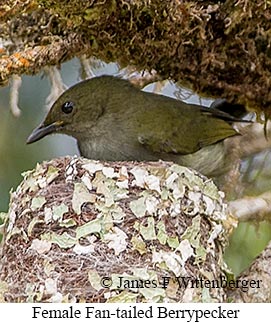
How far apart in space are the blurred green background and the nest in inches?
38.9

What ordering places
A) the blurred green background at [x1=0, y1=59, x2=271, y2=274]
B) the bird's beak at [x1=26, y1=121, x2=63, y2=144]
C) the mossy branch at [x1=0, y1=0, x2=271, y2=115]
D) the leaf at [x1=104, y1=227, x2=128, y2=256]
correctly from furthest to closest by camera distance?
the blurred green background at [x1=0, y1=59, x2=271, y2=274], the bird's beak at [x1=26, y1=121, x2=63, y2=144], the mossy branch at [x1=0, y1=0, x2=271, y2=115], the leaf at [x1=104, y1=227, x2=128, y2=256]

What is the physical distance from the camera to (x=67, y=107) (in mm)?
5148

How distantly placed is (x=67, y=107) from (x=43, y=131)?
6.7 inches

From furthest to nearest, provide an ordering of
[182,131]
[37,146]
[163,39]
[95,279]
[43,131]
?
[37,146]
[182,131]
[43,131]
[163,39]
[95,279]

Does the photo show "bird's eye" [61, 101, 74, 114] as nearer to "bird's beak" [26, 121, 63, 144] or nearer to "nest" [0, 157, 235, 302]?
"bird's beak" [26, 121, 63, 144]

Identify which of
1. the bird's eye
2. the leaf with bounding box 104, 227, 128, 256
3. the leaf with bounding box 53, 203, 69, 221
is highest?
the bird's eye

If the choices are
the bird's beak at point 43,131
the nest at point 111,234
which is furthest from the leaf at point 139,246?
the bird's beak at point 43,131

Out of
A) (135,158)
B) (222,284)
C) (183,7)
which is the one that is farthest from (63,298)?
(183,7)

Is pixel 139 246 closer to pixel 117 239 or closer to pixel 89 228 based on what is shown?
pixel 117 239

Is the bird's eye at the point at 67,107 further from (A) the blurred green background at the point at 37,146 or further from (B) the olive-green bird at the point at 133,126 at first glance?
(A) the blurred green background at the point at 37,146

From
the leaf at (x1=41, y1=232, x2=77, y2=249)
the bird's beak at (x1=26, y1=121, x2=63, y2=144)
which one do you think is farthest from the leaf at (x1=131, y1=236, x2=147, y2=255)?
the bird's beak at (x1=26, y1=121, x2=63, y2=144)

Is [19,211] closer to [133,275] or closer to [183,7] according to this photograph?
[133,275]

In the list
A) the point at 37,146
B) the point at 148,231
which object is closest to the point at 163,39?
the point at 148,231

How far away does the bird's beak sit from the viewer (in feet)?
16.8
